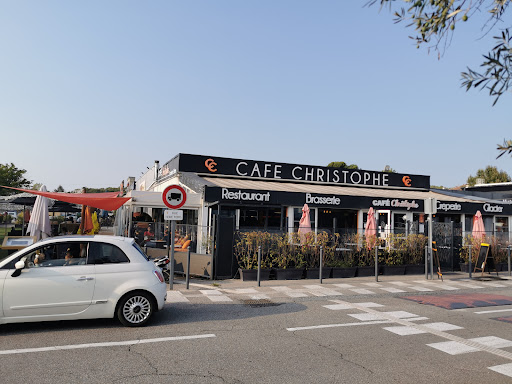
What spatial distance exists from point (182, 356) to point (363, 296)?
254 inches

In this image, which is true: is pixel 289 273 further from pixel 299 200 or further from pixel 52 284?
pixel 52 284

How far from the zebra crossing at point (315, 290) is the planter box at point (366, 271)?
127cm

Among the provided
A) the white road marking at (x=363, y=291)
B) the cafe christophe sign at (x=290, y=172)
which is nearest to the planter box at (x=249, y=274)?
the white road marking at (x=363, y=291)

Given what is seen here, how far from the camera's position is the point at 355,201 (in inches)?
782

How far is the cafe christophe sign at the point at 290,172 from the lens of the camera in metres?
21.2

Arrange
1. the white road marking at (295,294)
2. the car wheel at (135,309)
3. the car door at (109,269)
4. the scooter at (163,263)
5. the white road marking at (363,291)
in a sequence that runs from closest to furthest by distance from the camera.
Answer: the car door at (109,269) → the car wheel at (135,309) → the white road marking at (295,294) → the scooter at (163,263) → the white road marking at (363,291)

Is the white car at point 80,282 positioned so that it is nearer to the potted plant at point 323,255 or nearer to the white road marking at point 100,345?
the white road marking at point 100,345

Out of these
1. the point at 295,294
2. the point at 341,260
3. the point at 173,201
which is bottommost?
the point at 295,294

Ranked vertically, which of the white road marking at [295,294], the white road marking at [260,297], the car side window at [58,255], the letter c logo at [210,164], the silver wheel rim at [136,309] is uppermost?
the letter c logo at [210,164]

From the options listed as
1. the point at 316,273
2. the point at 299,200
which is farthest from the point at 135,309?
the point at 299,200

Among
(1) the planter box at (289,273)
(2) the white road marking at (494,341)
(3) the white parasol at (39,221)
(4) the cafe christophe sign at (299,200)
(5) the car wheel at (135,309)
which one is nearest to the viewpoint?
(2) the white road marking at (494,341)

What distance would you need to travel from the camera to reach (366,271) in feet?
47.6

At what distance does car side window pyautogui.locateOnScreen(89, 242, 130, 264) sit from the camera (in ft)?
22.7

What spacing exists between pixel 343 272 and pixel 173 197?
255 inches
